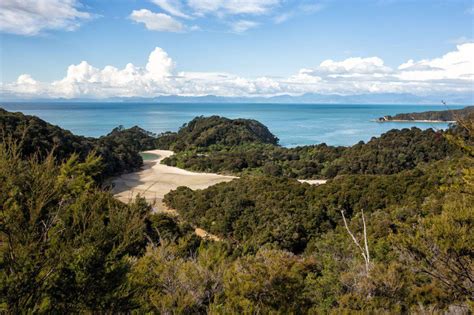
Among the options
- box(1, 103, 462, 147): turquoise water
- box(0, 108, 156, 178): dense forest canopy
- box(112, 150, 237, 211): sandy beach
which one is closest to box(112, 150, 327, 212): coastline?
box(112, 150, 237, 211): sandy beach

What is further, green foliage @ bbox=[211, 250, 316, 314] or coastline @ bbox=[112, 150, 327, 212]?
coastline @ bbox=[112, 150, 327, 212]

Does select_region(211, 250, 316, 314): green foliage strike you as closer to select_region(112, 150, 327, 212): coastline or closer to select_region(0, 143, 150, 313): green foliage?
select_region(0, 143, 150, 313): green foliage

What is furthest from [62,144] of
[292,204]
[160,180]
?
A: [292,204]

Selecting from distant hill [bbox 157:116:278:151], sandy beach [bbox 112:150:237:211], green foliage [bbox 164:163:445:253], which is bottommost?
sandy beach [bbox 112:150:237:211]

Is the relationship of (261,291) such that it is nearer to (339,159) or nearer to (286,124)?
(339,159)

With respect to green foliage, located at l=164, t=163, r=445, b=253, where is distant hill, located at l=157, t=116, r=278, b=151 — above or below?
above

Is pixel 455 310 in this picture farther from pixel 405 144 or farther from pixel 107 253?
pixel 405 144

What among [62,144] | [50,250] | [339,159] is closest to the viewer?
[50,250]

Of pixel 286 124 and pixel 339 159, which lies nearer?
pixel 339 159
